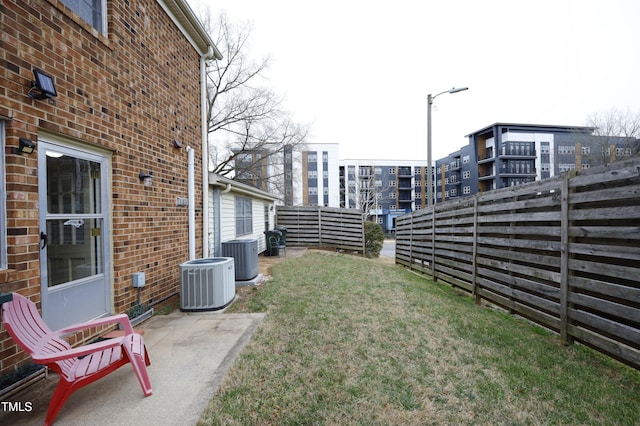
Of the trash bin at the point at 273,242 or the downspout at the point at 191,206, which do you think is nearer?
the downspout at the point at 191,206

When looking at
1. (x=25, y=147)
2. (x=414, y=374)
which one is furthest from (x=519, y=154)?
(x=25, y=147)

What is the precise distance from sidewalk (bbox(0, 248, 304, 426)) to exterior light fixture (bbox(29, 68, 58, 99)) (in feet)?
8.61

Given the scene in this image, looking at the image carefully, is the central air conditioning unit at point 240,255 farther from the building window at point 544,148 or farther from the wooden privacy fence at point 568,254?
the building window at point 544,148

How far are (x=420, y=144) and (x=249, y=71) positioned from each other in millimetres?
44100

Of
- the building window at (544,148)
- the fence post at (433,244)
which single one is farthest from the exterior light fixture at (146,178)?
the building window at (544,148)

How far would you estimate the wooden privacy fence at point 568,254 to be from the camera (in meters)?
2.85

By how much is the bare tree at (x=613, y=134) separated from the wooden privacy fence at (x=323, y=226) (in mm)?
21451

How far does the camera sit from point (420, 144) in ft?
185

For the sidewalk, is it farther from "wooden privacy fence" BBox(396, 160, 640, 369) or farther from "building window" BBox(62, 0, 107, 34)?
"building window" BBox(62, 0, 107, 34)

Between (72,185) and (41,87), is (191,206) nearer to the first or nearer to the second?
(72,185)

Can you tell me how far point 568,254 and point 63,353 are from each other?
4.96 m

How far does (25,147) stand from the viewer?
8.63 ft

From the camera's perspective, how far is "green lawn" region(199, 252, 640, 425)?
2266mm

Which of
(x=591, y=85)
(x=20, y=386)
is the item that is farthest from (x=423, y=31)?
(x=20, y=386)
